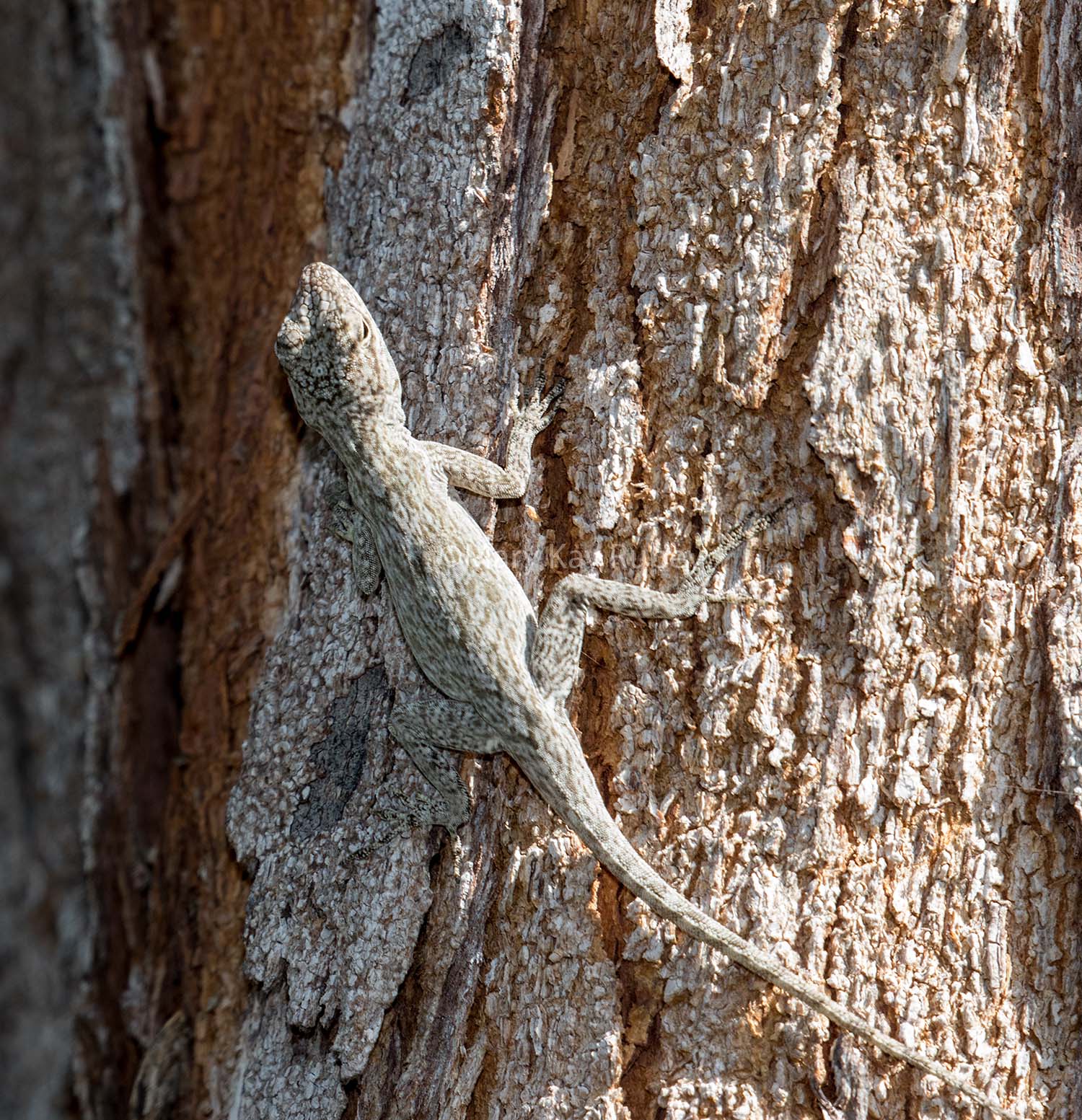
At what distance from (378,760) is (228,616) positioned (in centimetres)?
137

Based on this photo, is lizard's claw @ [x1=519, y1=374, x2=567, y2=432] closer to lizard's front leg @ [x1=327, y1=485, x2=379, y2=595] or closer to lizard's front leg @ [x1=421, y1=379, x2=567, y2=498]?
lizard's front leg @ [x1=421, y1=379, x2=567, y2=498]

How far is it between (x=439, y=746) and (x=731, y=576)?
1.25 meters

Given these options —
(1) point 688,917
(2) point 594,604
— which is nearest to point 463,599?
(2) point 594,604

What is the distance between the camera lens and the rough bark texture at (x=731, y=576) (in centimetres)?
331

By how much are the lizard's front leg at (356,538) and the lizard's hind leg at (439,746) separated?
1.82 ft

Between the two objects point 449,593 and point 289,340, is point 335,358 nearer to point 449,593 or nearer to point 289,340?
point 289,340

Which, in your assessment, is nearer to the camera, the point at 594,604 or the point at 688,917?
the point at 688,917

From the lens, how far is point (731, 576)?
11.5 ft

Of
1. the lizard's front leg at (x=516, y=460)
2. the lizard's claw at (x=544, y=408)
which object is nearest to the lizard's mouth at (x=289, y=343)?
the lizard's front leg at (x=516, y=460)

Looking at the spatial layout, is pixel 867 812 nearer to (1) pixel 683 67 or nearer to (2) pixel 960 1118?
(2) pixel 960 1118

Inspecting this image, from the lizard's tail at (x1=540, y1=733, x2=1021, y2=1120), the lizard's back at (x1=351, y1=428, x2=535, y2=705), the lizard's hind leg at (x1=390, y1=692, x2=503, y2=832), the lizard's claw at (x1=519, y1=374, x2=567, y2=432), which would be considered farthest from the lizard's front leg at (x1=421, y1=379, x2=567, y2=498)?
the lizard's tail at (x1=540, y1=733, x2=1021, y2=1120)

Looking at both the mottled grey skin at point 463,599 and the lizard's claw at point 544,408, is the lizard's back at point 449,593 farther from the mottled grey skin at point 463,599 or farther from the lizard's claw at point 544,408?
the lizard's claw at point 544,408

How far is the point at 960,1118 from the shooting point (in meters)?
3.23

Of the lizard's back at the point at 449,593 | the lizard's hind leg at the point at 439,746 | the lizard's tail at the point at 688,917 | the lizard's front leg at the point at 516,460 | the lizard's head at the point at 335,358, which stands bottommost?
the lizard's tail at the point at 688,917
